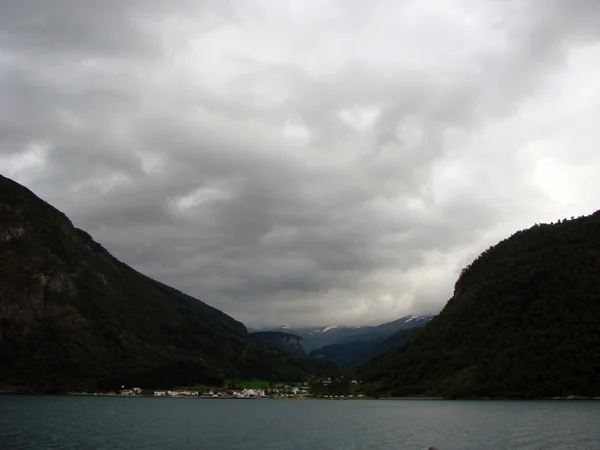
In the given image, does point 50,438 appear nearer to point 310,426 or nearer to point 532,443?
point 310,426

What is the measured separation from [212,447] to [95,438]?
962 inches

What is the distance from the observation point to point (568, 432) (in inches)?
4424

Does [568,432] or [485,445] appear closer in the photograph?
[485,445]

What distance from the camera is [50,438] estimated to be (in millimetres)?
98312

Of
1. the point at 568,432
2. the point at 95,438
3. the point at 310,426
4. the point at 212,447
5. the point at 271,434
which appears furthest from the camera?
the point at 310,426

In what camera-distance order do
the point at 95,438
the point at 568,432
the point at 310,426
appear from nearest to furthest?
the point at 95,438, the point at 568,432, the point at 310,426

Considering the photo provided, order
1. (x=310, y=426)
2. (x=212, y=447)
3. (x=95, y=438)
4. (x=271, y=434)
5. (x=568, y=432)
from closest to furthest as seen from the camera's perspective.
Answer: (x=212, y=447)
(x=95, y=438)
(x=568, y=432)
(x=271, y=434)
(x=310, y=426)

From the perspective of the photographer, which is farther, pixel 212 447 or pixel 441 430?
pixel 441 430

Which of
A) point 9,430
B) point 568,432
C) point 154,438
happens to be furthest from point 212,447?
point 568,432

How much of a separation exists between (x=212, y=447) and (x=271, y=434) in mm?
29079

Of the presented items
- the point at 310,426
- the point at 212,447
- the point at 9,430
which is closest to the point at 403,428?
the point at 310,426

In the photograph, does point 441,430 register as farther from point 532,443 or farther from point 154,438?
point 154,438

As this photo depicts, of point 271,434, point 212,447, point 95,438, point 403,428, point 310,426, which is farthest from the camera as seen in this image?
point 310,426

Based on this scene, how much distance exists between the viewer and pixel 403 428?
447ft
